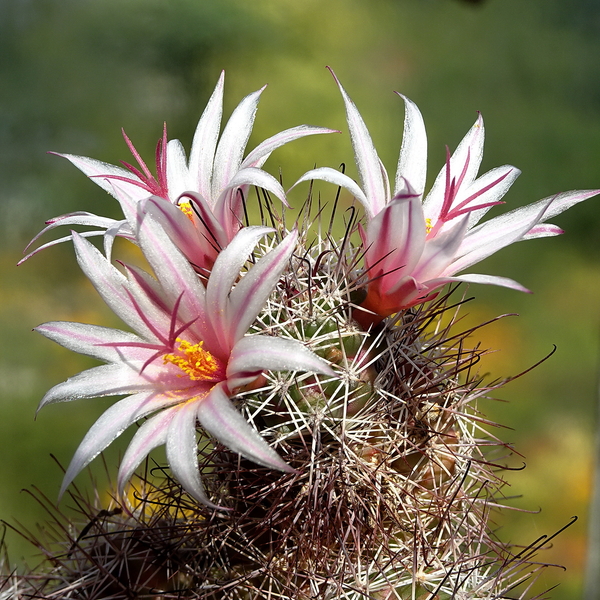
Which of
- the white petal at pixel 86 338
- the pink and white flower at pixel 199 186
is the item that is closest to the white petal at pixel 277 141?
the pink and white flower at pixel 199 186

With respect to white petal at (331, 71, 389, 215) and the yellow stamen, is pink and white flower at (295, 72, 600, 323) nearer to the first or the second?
white petal at (331, 71, 389, 215)

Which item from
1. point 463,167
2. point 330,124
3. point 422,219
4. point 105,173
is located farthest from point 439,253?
point 330,124

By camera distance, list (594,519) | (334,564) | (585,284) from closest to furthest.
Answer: (334,564) → (594,519) → (585,284)

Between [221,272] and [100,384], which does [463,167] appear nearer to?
[221,272]

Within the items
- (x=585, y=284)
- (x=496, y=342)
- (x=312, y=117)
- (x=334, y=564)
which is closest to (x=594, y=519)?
(x=496, y=342)

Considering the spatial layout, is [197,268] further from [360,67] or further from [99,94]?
[360,67]

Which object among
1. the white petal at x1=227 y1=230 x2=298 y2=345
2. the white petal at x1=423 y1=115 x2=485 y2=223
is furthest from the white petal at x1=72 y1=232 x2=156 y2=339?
the white petal at x1=423 y1=115 x2=485 y2=223

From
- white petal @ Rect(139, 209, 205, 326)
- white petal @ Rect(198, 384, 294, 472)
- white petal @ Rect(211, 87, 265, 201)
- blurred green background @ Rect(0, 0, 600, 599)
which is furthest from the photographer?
blurred green background @ Rect(0, 0, 600, 599)

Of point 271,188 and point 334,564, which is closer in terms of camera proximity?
point 271,188
